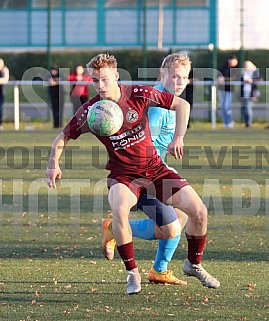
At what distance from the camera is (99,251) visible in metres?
8.90

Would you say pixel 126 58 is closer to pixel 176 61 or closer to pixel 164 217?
pixel 176 61

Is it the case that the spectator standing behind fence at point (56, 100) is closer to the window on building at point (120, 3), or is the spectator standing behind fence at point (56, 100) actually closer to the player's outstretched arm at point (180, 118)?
the window on building at point (120, 3)

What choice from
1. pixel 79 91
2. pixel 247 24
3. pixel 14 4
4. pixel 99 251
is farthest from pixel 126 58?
pixel 99 251

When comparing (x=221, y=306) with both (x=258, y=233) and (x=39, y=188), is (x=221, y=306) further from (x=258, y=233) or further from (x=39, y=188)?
(x=39, y=188)

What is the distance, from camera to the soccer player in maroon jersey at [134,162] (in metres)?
7.01

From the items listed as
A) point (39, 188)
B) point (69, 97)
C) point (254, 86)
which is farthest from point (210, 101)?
point (39, 188)

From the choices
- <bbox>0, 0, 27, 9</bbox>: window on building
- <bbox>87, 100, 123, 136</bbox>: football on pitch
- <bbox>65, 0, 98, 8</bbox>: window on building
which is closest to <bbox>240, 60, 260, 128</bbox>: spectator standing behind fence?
<bbox>65, 0, 98, 8</bbox>: window on building

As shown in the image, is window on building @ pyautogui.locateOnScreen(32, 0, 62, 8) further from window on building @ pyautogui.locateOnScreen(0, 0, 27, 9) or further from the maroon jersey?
the maroon jersey

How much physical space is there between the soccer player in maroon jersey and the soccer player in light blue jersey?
0.20 ft

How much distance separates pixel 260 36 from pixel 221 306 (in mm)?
27555

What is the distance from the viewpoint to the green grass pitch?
21.5ft

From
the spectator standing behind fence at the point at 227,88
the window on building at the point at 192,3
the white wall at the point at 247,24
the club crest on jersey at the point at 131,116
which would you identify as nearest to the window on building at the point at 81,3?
the window on building at the point at 192,3

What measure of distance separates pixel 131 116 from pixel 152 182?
48 centimetres

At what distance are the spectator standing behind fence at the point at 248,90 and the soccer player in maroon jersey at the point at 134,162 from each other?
1895 cm
